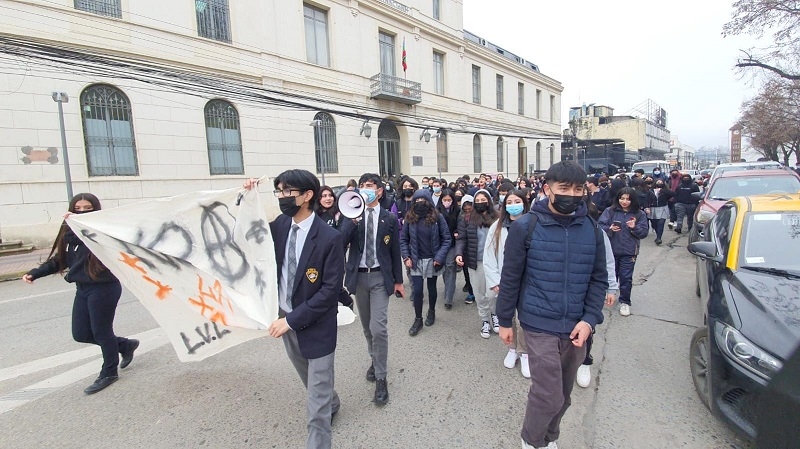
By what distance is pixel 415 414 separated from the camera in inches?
107

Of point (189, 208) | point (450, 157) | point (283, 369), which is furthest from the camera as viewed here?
point (450, 157)

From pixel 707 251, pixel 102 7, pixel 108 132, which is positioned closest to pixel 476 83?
pixel 102 7

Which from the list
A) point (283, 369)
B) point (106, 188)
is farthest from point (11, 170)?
point (283, 369)

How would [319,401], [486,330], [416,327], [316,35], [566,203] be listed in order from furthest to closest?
[316,35]
[416,327]
[486,330]
[319,401]
[566,203]

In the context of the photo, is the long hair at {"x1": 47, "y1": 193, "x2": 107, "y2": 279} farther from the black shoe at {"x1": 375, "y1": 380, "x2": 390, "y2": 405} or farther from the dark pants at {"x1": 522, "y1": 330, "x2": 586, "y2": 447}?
the dark pants at {"x1": 522, "y1": 330, "x2": 586, "y2": 447}

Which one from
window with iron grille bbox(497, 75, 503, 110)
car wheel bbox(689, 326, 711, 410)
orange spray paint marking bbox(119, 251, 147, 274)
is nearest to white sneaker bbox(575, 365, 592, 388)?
car wheel bbox(689, 326, 711, 410)

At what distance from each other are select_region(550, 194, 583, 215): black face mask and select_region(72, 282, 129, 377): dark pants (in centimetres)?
362

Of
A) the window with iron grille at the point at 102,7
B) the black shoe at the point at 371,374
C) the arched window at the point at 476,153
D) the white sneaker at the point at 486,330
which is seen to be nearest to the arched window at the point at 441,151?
the arched window at the point at 476,153

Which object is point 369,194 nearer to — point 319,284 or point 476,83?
point 319,284

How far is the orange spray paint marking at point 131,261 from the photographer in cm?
242

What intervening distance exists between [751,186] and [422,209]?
7485 millimetres

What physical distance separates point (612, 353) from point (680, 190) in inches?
335

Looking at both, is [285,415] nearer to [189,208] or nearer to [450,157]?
[189,208]

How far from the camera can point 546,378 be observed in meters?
2.06
